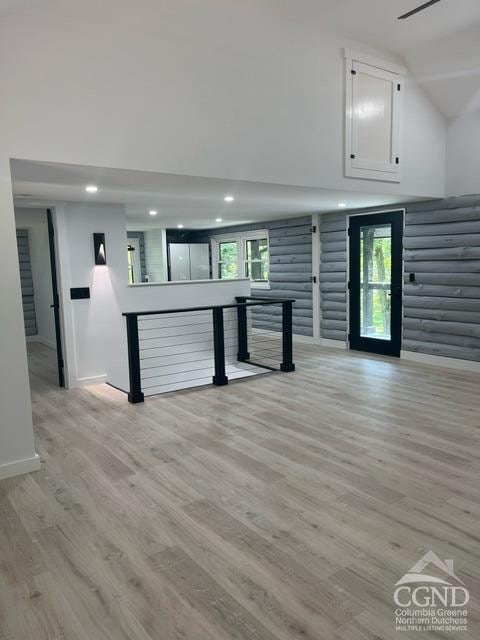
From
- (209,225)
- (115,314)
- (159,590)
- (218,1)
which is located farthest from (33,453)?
(209,225)

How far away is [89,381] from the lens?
18.7 feet

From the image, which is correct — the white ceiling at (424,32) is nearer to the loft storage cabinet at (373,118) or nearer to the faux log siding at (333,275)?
the loft storage cabinet at (373,118)

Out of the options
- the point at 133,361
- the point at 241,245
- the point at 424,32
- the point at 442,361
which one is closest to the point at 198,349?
the point at 133,361

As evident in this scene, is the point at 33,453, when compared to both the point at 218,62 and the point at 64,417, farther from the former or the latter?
the point at 218,62

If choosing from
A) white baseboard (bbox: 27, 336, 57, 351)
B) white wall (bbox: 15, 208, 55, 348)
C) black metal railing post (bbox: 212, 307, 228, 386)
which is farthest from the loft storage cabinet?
white baseboard (bbox: 27, 336, 57, 351)

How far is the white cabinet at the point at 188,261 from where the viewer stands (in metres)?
10.4

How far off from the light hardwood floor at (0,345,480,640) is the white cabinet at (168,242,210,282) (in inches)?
239

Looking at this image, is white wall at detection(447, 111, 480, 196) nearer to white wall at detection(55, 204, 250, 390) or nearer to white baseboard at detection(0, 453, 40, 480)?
white wall at detection(55, 204, 250, 390)

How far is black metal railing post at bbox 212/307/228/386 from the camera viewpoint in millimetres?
5453

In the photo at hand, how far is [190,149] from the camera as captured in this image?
3887 millimetres

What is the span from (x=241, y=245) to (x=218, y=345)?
479 centimetres

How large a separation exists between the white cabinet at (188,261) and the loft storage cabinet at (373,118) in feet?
19.4

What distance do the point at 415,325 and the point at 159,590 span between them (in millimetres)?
5389

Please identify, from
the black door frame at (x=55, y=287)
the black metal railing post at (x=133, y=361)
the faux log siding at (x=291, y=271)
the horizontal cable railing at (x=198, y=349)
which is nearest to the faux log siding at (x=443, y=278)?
the horizontal cable railing at (x=198, y=349)
